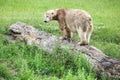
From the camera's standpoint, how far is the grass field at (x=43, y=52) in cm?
1183

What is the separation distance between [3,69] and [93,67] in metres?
2.60

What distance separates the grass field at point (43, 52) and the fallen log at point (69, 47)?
215mm

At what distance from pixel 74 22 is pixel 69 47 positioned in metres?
0.90

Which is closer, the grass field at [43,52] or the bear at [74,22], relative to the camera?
the grass field at [43,52]

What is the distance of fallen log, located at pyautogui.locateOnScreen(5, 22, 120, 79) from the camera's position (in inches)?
471

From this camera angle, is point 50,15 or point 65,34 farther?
point 50,15

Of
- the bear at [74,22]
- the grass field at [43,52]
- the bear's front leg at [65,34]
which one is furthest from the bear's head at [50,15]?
the grass field at [43,52]

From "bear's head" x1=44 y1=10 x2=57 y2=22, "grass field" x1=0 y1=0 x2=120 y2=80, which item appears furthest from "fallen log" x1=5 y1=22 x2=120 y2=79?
"bear's head" x1=44 y1=10 x2=57 y2=22

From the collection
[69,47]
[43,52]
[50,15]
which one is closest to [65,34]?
[50,15]

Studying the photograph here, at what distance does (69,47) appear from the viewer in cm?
1280

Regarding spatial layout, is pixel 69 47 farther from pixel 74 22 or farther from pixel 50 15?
pixel 50 15

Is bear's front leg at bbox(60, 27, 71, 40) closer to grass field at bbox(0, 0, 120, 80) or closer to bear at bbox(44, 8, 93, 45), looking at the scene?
bear at bbox(44, 8, 93, 45)

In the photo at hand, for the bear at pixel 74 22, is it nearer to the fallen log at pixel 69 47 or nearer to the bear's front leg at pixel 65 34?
the bear's front leg at pixel 65 34

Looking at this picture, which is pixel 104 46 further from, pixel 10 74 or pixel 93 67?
pixel 10 74
